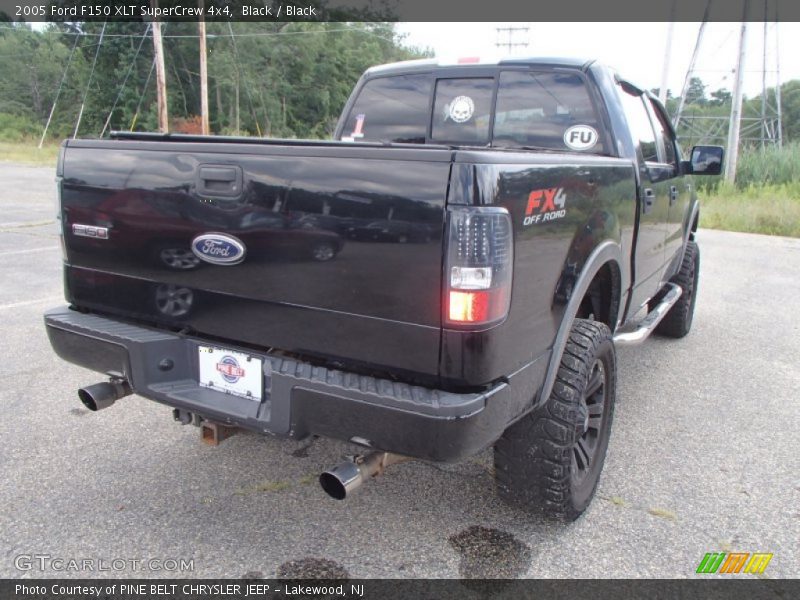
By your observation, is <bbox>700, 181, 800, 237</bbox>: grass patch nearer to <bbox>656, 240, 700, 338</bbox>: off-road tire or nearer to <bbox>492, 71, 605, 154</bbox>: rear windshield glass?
<bbox>656, 240, 700, 338</bbox>: off-road tire

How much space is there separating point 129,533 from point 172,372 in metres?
0.66

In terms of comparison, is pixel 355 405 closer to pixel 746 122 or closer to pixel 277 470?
pixel 277 470

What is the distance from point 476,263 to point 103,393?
5.34 ft

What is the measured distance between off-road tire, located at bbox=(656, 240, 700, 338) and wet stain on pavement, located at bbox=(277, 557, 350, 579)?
386 cm

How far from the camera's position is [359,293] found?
6.42 feet

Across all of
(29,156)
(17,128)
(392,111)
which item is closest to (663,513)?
(392,111)

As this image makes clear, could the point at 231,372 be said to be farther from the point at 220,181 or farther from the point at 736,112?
the point at 736,112

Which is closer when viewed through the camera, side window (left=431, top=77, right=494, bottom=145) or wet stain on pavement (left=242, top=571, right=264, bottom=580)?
wet stain on pavement (left=242, top=571, right=264, bottom=580)

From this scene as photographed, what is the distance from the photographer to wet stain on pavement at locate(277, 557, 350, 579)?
2.22 meters

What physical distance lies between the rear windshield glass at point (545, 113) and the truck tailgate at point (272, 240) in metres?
1.76

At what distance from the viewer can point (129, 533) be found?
2.42m

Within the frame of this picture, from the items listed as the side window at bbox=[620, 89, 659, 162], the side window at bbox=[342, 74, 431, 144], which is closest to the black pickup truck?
the side window at bbox=[620, 89, 659, 162]

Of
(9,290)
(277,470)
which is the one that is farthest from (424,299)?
(9,290)

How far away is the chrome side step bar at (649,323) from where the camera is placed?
316cm
